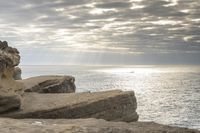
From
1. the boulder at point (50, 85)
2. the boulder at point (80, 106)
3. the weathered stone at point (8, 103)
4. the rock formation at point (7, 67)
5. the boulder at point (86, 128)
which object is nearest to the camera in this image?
the boulder at point (86, 128)

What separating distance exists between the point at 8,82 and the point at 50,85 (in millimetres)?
9518

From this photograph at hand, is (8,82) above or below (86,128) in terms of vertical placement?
above

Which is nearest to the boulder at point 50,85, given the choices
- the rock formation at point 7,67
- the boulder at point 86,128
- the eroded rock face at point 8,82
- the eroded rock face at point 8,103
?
the eroded rock face at point 8,82

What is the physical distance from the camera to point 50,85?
132ft

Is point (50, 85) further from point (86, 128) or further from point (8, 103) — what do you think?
point (86, 128)

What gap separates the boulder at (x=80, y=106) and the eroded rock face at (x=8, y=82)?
2.49 feet

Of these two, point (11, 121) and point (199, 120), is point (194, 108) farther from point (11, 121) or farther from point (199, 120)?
point (11, 121)

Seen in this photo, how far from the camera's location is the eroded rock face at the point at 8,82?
27047mm

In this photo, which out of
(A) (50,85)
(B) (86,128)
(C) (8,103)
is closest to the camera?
(B) (86,128)

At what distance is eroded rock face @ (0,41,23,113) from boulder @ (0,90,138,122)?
759mm

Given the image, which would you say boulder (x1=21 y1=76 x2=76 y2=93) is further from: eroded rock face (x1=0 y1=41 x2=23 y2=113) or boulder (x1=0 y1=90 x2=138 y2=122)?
eroded rock face (x1=0 y1=41 x2=23 y2=113)

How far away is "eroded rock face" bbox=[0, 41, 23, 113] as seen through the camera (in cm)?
2705

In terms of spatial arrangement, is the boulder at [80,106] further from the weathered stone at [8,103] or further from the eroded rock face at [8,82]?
the eroded rock face at [8,82]

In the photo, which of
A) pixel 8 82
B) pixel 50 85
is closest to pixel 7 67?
pixel 8 82
